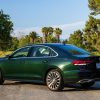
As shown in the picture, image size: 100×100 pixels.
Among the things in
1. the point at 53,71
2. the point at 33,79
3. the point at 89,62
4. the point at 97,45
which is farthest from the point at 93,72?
the point at 97,45

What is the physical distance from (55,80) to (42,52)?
1.25 metres

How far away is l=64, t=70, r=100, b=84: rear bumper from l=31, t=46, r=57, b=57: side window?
3.17 feet

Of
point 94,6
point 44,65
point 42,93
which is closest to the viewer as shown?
point 42,93

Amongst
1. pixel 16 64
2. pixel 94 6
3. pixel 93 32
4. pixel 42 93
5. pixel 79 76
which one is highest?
pixel 94 6

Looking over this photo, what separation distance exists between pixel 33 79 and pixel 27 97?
2071 mm

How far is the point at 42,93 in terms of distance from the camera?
40.3 feet

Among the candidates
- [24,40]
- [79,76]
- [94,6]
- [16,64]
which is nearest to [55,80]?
[79,76]

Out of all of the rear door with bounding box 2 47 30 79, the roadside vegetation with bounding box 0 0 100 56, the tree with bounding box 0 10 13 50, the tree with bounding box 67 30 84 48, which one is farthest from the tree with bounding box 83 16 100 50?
the rear door with bounding box 2 47 30 79

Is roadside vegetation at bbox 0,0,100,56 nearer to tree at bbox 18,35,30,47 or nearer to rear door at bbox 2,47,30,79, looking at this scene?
tree at bbox 18,35,30,47

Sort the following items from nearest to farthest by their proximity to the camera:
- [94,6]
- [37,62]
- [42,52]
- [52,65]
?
[52,65] < [37,62] < [42,52] < [94,6]

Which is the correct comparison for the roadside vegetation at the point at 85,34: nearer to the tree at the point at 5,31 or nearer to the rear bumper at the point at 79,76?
the tree at the point at 5,31

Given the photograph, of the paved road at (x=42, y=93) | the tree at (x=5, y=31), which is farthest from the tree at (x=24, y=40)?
the paved road at (x=42, y=93)

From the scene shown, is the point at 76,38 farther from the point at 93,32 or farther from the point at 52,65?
the point at 52,65

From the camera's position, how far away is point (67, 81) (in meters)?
12.5
